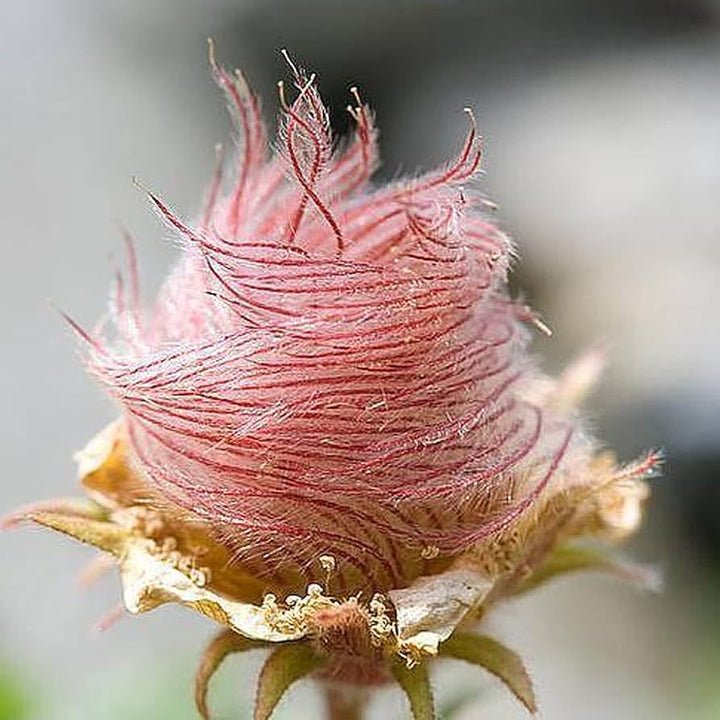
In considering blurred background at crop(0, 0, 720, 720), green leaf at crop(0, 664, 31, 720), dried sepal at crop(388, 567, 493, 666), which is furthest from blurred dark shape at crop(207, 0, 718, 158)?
dried sepal at crop(388, 567, 493, 666)

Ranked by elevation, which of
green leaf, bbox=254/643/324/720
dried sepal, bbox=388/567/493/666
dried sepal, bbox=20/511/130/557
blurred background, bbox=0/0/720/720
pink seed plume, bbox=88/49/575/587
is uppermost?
pink seed plume, bbox=88/49/575/587

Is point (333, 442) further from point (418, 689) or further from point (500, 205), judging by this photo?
point (500, 205)

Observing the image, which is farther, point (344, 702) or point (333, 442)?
point (344, 702)

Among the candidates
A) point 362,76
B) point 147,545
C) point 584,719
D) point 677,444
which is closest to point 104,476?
point 147,545

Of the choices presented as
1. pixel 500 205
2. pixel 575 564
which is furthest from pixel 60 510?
pixel 500 205

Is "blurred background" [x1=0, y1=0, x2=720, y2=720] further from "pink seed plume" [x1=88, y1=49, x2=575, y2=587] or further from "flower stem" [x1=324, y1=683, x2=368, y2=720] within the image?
"pink seed plume" [x1=88, y1=49, x2=575, y2=587]

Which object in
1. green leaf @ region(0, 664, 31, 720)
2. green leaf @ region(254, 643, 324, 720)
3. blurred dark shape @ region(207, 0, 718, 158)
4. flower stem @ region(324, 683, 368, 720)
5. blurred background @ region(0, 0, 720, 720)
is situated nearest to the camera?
green leaf @ region(254, 643, 324, 720)

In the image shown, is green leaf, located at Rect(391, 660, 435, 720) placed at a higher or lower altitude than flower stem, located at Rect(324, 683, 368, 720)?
higher
